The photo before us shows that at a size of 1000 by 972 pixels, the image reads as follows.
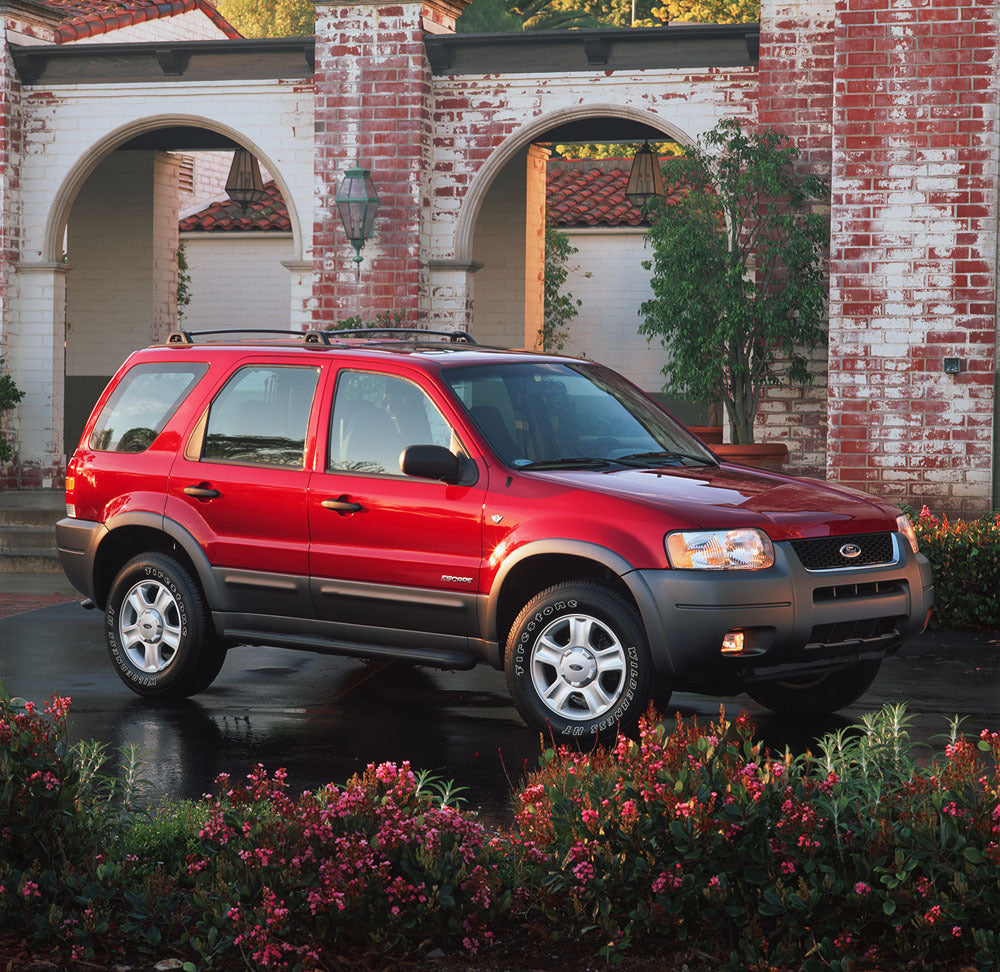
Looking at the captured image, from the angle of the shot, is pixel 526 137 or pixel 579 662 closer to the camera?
pixel 579 662

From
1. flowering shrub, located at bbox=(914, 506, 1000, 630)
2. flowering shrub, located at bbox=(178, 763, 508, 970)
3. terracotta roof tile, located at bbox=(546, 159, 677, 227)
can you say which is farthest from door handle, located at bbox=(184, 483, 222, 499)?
terracotta roof tile, located at bbox=(546, 159, 677, 227)

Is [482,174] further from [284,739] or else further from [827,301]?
[284,739]

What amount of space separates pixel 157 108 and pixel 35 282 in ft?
7.77

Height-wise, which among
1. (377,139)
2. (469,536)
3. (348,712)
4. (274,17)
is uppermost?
(274,17)

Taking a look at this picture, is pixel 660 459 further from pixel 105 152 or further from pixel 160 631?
pixel 105 152

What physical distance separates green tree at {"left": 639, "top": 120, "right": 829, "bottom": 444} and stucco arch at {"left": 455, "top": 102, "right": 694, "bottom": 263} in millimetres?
1030

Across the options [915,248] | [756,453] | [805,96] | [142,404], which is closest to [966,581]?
[756,453]

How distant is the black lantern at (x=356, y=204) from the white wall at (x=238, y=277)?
10831 millimetres

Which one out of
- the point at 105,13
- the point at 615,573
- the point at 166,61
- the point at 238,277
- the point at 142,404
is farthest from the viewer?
the point at 238,277

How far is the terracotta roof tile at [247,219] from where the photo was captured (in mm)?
27453

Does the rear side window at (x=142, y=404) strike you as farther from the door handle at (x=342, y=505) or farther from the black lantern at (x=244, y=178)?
the black lantern at (x=244, y=178)

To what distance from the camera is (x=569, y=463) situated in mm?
7613

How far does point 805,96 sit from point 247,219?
13990 millimetres

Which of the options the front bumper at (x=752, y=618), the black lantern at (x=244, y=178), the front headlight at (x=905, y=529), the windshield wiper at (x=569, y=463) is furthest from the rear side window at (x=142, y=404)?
the black lantern at (x=244, y=178)
